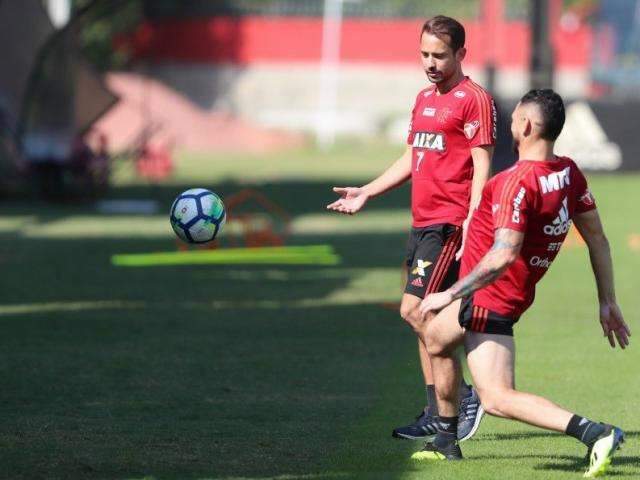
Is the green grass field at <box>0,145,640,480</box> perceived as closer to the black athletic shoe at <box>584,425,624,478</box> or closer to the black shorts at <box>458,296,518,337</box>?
the black athletic shoe at <box>584,425,624,478</box>

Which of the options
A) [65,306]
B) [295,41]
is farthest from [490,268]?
[295,41]

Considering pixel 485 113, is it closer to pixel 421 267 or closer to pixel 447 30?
pixel 447 30

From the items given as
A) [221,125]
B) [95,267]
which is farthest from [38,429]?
[221,125]

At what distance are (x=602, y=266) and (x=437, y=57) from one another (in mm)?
1480

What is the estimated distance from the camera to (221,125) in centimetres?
5978

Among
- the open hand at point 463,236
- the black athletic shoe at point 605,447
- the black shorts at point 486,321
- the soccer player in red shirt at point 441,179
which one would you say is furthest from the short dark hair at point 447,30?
the black athletic shoe at point 605,447

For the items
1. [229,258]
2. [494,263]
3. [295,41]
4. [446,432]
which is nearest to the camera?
[494,263]

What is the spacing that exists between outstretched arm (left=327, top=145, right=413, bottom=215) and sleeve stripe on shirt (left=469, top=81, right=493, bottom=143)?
49 cm

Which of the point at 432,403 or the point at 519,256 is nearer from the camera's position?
the point at 519,256

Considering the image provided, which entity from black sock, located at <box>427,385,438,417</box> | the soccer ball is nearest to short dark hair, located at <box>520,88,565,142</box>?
black sock, located at <box>427,385,438,417</box>

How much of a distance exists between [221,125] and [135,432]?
51.9 m

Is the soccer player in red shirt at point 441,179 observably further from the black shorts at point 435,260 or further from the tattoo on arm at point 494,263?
the tattoo on arm at point 494,263

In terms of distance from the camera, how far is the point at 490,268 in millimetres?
6875

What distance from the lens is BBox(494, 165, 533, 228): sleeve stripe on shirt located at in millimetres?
6938
